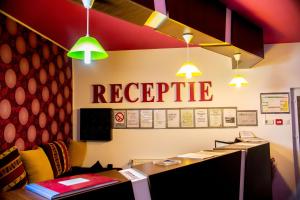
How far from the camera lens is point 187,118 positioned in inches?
204

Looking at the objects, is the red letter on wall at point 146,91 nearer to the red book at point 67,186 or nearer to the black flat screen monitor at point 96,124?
the black flat screen monitor at point 96,124

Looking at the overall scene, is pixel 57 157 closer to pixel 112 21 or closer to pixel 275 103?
pixel 112 21

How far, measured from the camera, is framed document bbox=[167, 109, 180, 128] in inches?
205

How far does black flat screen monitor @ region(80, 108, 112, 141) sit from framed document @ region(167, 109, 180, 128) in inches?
43.3

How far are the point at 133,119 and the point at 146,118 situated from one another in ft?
0.81

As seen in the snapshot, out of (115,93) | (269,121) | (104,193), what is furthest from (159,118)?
(104,193)

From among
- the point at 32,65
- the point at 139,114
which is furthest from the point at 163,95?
the point at 32,65

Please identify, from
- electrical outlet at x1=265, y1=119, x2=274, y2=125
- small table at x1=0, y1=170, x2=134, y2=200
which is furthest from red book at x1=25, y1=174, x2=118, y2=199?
electrical outlet at x1=265, y1=119, x2=274, y2=125

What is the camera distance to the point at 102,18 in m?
3.62

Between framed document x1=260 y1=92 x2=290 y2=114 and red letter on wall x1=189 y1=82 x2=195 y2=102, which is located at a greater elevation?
red letter on wall x1=189 y1=82 x2=195 y2=102

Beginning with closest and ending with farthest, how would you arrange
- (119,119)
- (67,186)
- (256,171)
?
(67,186) < (256,171) < (119,119)

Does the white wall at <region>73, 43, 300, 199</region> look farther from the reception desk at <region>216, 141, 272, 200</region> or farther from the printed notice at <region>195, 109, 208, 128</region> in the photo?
Result: the reception desk at <region>216, 141, 272, 200</region>

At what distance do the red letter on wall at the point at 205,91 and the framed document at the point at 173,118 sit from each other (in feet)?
1.77

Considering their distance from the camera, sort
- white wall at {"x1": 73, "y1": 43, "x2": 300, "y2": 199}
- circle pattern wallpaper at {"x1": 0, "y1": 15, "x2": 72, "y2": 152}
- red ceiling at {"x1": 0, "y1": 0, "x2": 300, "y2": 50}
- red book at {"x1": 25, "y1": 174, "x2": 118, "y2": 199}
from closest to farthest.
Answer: red book at {"x1": 25, "y1": 174, "x2": 118, "y2": 199}
red ceiling at {"x1": 0, "y1": 0, "x2": 300, "y2": 50}
circle pattern wallpaper at {"x1": 0, "y1": 15, "x2": 72, "y2": 152}
white wall at {"x1": 73, "y1": 43, "x2": 300, "y2": 199}
